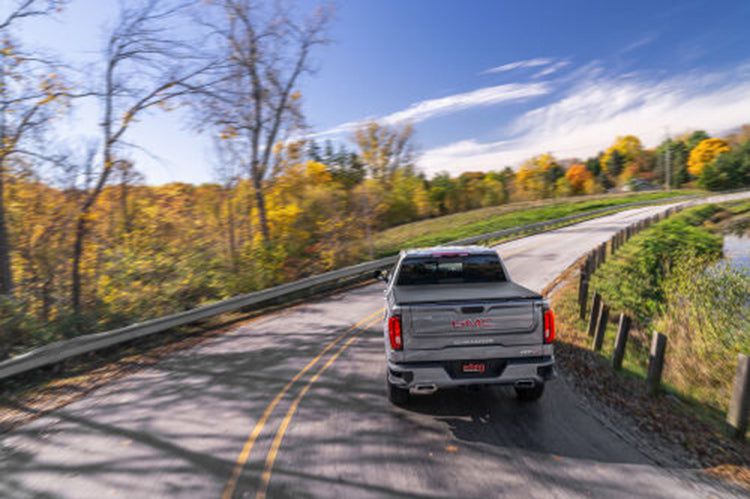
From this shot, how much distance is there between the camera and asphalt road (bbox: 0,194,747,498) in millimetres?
4293

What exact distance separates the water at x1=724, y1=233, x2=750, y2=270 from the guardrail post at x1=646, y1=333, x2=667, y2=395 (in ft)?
60.2

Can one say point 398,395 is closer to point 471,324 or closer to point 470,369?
point 470,369

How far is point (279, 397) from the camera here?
6.70 metres

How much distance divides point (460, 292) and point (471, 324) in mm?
669

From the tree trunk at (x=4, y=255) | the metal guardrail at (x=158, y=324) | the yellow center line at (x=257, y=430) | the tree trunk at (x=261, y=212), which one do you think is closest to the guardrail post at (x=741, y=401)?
the yellow center line at (x=257, y=430)

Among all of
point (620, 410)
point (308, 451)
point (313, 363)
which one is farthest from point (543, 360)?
point (313, 363)

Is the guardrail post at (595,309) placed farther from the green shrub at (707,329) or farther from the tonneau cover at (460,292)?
the tonneau cover at (460,292)

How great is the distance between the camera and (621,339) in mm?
7465

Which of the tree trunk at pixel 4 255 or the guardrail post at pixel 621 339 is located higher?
the tree trunk at pixel 4 255

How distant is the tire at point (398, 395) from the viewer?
6020 millimetres

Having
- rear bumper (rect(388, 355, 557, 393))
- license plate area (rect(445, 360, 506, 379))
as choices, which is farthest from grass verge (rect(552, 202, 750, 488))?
license plate area (rect(445, 360, 506, 379))

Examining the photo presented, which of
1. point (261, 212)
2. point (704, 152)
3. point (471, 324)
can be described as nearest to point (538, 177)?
point (704, 152)

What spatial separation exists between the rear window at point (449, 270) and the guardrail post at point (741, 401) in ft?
9.49

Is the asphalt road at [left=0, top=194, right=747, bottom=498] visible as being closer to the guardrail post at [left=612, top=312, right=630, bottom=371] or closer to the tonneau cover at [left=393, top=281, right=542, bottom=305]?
the guardrail post at [left=612, top=312, right=630, bottom=371]
